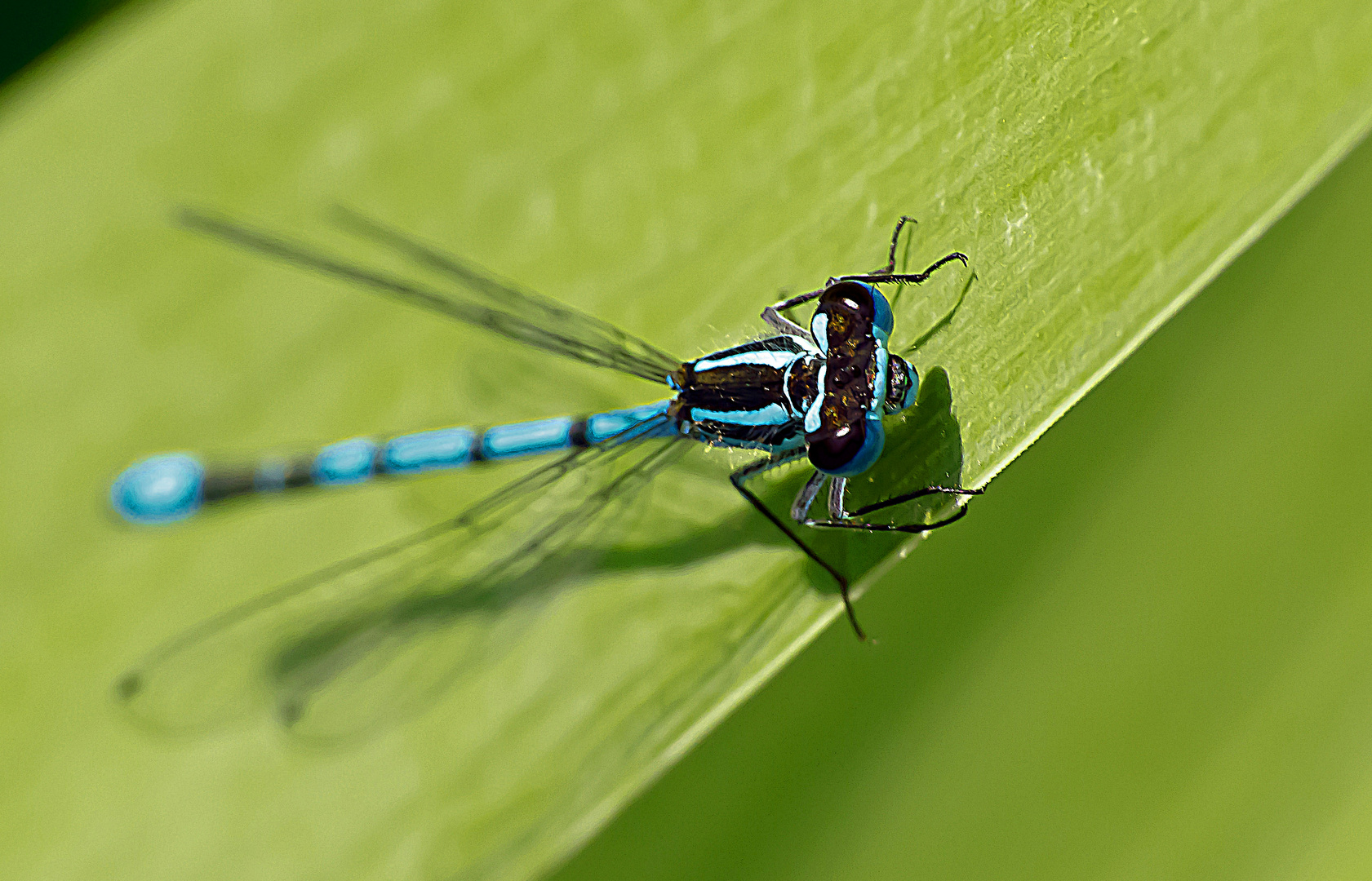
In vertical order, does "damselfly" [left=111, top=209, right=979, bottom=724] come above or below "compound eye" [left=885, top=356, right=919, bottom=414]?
above

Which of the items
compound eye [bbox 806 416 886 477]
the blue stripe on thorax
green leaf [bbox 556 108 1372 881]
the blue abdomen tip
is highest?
the blue abdomen tip

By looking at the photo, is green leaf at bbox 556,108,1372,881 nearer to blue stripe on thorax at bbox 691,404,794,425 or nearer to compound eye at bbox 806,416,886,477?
compound eye at bbox 806,416,886,477

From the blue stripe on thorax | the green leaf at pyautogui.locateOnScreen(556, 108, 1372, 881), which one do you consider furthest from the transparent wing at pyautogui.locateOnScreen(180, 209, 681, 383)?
the green leaf at pyautogui.locateOnScreen(556, 108, 1372, 881)

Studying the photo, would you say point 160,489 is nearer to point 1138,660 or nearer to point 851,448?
point 851,448

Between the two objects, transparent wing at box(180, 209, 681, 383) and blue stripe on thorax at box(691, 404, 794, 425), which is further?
blue stripe on thorax at box(691, 404, 794, 425)

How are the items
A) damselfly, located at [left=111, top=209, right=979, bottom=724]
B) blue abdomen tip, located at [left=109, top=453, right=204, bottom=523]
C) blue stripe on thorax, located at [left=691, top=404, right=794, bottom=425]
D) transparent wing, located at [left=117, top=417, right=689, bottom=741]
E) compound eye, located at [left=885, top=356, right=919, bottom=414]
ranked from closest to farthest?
blue abdomen tip, located at [left=109, top=453, right=204, bottom=523] < damselfly, located at [left=111, top=209, right=979, bottom=724] < transparent wing, located at [left=117, top=417, right=689, bottom=741] < compound eye, located at [left=885, top=356, right=919, bottom=414] < blue stripe on thorax, located at [left=691, top=404, right=794, bottom=425]

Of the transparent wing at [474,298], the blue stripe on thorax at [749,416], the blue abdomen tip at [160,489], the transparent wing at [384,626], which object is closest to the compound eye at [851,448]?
the blue stripe on thorax at [749,416]

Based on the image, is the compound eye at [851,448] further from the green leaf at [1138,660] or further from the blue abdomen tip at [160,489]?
the blue abdomen tip at [160,489]
